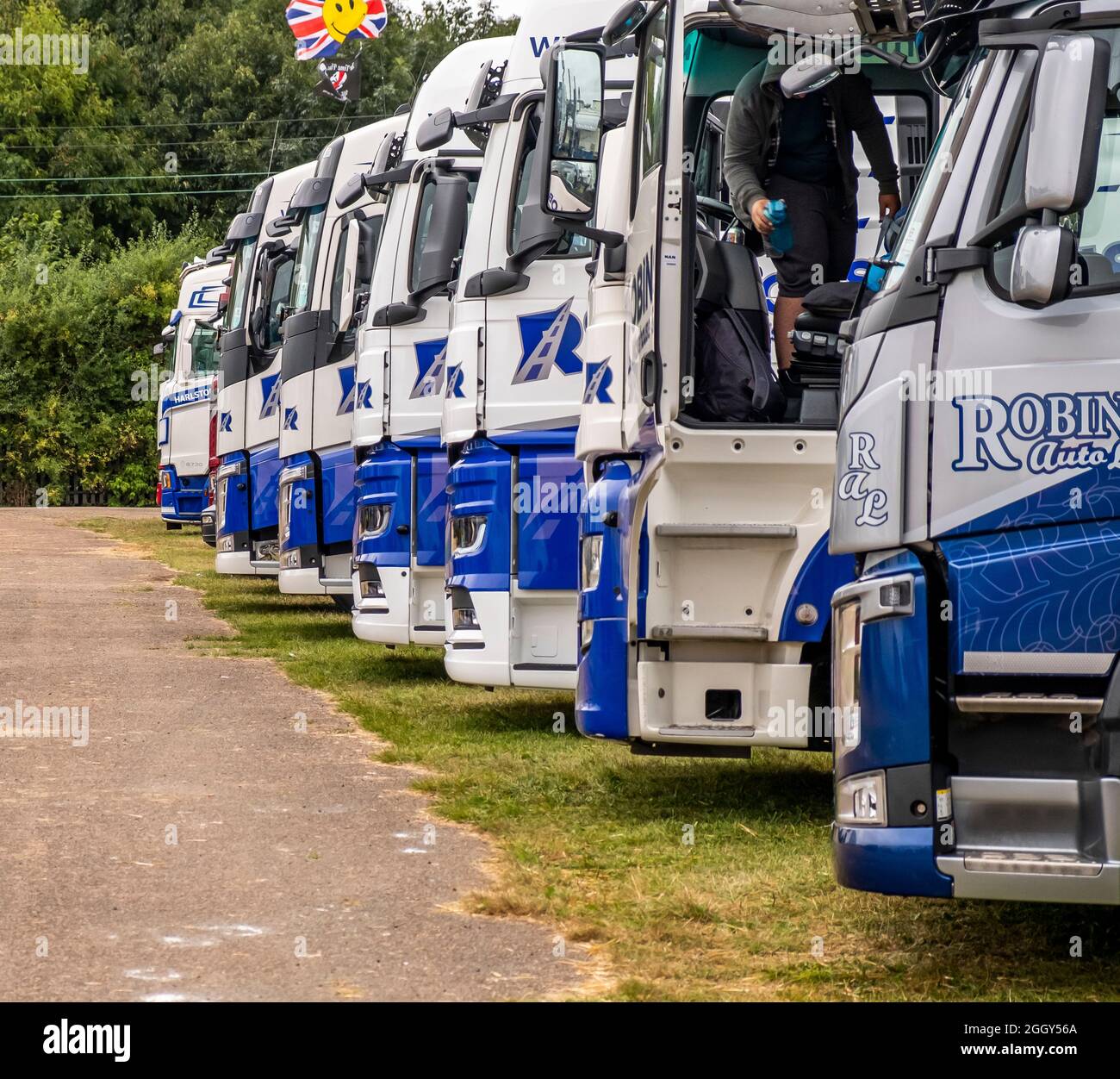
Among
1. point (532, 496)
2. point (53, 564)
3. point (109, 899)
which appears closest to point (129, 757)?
point (532, 496)

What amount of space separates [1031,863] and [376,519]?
26.2ft

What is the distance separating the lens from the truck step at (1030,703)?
483cm

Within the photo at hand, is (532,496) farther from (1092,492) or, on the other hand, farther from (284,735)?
(1092,492)

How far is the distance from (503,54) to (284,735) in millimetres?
4391

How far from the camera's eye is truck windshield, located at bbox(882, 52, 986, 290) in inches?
205

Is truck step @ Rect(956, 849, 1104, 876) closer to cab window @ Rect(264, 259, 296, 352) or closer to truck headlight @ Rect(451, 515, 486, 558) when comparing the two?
truck headlight @ Rect(451, 515, 486, 558)

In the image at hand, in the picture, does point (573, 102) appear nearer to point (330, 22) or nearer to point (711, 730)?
point (711, 730)

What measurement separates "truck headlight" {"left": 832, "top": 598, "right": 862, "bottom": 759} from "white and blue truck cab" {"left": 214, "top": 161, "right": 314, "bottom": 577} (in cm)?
1171

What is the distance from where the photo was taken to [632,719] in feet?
24.2

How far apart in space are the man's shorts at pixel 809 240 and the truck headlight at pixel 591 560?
1.24m

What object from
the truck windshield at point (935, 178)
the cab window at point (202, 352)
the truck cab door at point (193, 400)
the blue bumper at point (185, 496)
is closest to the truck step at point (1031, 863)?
the truck windshield at point (935, 178)

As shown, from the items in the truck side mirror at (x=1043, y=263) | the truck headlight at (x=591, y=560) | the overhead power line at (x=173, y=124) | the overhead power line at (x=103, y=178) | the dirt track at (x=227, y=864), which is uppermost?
the overhead power line at (x=173, y=124)

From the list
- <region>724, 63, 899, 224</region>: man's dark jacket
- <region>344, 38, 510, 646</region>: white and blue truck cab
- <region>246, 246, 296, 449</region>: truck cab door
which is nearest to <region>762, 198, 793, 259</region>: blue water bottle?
<region>724, 63, 899, 224</region>: man's dark jacket

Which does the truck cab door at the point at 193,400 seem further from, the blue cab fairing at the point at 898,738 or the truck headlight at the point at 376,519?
the blue cab fairing at the point at 898,738
